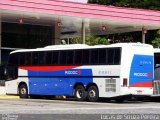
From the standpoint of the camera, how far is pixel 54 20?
3625 cm

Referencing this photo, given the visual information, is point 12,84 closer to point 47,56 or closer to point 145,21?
point 47,56

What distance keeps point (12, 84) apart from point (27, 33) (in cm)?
783

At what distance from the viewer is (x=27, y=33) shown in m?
38.1

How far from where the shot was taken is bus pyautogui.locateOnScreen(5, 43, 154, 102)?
25500 mm

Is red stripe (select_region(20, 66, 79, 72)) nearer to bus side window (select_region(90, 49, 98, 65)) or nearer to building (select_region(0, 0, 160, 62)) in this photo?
bus side window (select_region(90, 49, 98, 65))

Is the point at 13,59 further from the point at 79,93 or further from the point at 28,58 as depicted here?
the point at 79,93

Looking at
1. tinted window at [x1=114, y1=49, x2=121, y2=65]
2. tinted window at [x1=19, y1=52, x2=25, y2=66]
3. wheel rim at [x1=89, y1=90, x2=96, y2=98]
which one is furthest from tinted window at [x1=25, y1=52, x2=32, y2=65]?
tinted window at [x1=114, y1=49, x2=121, y2=65]

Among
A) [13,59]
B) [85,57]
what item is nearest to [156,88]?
[85,57]

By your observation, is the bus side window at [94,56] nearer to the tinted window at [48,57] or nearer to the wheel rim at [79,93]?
the wheel rim at [79,93]

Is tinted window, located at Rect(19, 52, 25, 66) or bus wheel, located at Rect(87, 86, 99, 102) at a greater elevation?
tinted window, located at Rect(19, 52, 25, 66)

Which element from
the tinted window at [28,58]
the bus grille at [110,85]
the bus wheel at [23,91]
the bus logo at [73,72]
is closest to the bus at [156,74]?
the bus grille at [110,85]

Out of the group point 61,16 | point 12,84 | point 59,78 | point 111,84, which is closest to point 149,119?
point 111,84

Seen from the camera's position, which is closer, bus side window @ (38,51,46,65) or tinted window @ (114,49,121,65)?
tinted window @ (114,49,121,65)

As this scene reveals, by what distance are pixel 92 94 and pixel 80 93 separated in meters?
0.92
